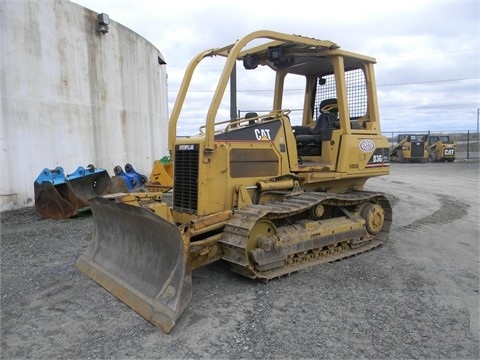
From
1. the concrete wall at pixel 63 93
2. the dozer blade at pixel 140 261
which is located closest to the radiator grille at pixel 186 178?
the dozer blade at pixel 140 261

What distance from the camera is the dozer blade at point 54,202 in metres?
8.01

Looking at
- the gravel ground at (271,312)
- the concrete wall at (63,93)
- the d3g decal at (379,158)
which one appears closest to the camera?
the gravel ground at (271,312)

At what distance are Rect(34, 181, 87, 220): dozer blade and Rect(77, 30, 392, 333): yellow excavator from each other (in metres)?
3.10

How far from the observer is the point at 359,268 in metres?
5.20

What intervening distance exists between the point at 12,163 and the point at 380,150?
290 inches

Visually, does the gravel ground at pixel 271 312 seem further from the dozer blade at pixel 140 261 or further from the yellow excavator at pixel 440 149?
the yellow excavator at pixel 440 149

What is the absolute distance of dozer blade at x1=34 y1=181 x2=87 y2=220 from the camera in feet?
26.3

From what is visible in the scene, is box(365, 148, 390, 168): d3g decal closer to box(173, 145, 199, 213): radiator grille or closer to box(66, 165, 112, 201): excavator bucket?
box(173, 145, 199, 213): radiator grille

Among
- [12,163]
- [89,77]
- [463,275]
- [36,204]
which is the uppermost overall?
[89,77]

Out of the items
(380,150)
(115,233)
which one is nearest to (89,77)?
(115,233)

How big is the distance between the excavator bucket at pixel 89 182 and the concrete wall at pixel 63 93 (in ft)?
3.97

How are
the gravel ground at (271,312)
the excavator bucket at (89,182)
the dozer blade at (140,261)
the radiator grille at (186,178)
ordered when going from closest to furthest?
the gravel ground at (271,312) < the dozer blade at (140,261) < the radiator grille at (186,178) < the excavator bucket at (89,182)

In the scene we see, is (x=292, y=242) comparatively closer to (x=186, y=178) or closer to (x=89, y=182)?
(x=186, y=178)

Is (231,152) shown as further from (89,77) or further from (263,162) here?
(89,77)
